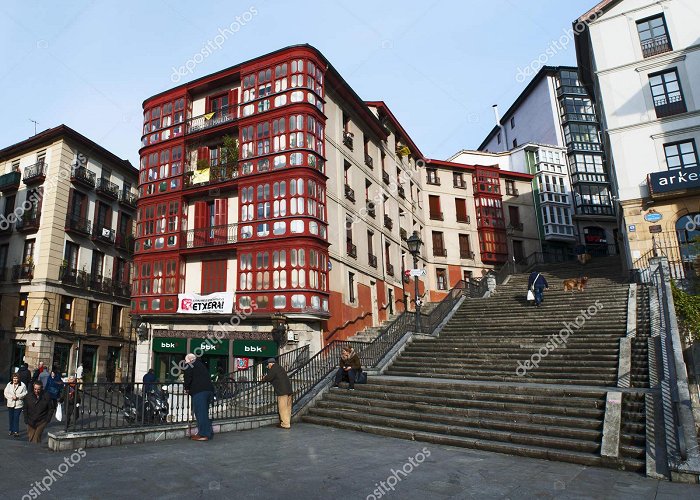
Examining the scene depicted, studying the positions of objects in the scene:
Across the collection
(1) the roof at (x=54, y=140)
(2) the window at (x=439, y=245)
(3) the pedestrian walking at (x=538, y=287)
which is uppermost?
(1) the roof at (x=54, y=140)

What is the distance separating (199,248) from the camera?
71.5 ft

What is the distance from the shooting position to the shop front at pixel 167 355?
2178 cm

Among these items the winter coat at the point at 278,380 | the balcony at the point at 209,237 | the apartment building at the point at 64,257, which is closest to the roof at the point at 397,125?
the balcony at the point at 209,237

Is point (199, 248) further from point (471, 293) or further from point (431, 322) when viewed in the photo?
point (471, 293)

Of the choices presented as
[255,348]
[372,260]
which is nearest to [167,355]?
[255,348]

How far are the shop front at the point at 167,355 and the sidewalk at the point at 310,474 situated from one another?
13.0 metres

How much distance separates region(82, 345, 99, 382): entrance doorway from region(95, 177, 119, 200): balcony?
9.90m

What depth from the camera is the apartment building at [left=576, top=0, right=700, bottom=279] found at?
19.7 meters

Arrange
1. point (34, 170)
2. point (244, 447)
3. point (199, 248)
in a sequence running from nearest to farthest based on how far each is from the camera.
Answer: point (244, 447)
point (199, 248)
point (34, 170)

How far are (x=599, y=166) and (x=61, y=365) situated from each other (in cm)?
4645

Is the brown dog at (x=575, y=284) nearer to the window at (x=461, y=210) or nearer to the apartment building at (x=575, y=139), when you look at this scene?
the window at (x=461, y=210)

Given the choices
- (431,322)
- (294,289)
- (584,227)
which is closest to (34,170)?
(294,289)

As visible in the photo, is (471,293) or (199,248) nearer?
(199,248)

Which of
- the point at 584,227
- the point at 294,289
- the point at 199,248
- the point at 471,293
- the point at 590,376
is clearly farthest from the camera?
the point at 584,227
